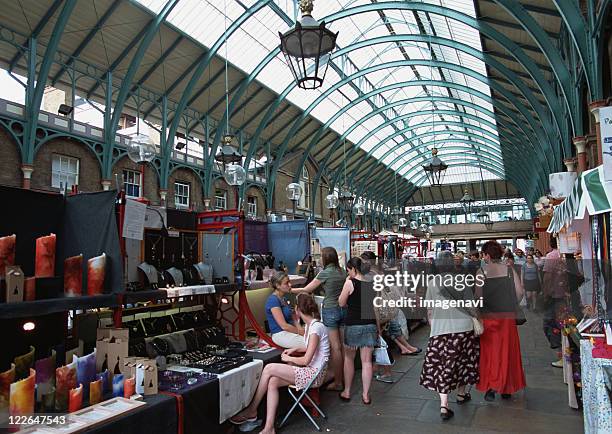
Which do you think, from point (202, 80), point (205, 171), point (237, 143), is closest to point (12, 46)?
point (202, 80)

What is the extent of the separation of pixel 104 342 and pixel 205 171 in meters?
14.1

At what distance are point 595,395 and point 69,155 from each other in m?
13.1

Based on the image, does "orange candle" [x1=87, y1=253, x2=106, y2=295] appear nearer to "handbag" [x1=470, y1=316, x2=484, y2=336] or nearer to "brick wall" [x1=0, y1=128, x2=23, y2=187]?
"handbag" [x1=470, y1=316, x2=484, y2=336]

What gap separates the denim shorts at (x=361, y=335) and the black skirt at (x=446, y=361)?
63 centimetres

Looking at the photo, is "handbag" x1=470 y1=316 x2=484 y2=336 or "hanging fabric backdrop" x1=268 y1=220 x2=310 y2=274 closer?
"handbag" x1=470 y1=316 x2=484 y2=336

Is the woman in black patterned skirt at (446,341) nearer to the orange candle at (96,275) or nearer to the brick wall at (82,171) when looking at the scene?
the orange candle at (96,275)

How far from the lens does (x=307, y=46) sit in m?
4.21

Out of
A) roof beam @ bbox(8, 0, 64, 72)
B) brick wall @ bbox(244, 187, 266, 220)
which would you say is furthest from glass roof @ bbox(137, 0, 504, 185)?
brick wall @ bbox(244, 187, 266, 220)

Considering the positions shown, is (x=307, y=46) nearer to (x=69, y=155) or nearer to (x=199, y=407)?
(x=199, y=407)

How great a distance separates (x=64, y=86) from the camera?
12.9 m

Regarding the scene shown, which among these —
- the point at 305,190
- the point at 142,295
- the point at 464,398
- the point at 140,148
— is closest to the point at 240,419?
the point at 142,295

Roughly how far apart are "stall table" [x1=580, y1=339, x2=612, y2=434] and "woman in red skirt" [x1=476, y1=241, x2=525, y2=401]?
1136mm

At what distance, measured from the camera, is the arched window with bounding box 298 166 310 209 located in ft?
82.3

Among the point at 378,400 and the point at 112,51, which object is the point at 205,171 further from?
the point at 378,400
